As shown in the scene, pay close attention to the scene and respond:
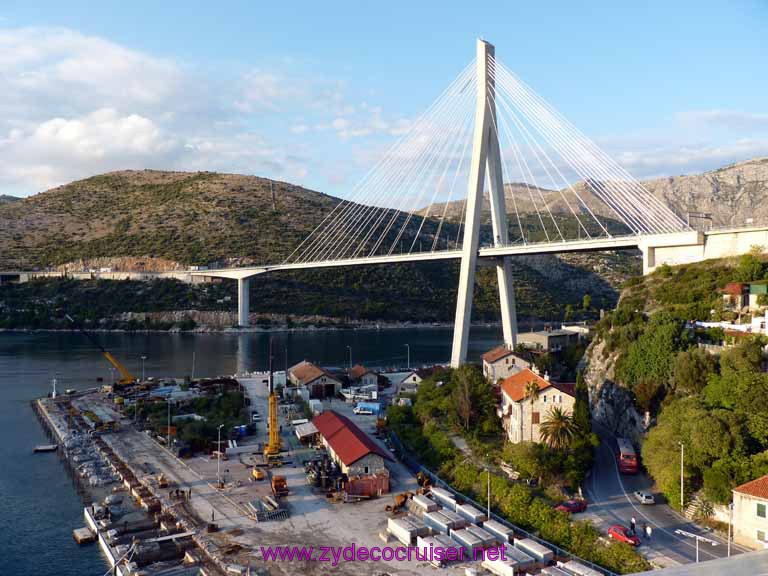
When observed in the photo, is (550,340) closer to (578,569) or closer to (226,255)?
(578,569)

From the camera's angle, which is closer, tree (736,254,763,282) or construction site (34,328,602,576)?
construction site (34,328,602,576)

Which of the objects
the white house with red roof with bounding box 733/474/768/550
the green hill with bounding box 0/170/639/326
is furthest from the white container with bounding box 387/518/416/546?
the green hill with bounding box 0/170/639/326

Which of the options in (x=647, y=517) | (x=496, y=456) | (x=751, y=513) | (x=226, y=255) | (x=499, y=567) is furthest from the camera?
(x=226, y=255)

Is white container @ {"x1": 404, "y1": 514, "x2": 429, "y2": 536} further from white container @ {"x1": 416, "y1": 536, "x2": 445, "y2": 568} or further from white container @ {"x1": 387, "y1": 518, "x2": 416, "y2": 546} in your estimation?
white container @ {"x1": 416, "y1": 536, "x2": 445, "y2": 568}

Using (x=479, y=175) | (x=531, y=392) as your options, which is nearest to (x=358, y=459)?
(x=531, y=392)

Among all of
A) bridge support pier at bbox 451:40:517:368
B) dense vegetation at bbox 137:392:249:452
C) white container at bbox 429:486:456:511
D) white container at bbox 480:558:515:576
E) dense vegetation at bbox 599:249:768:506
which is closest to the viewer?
white container at bbox 480:558:515:576

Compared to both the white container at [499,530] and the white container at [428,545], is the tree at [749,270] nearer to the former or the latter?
the white container at [499,530]
